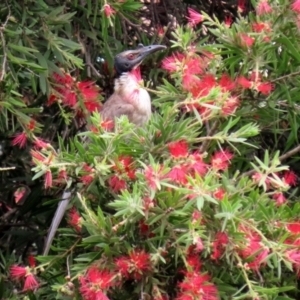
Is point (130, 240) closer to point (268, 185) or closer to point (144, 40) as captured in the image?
point (268, 185)

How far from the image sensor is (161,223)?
3189mm

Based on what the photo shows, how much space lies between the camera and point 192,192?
3031 millimetres

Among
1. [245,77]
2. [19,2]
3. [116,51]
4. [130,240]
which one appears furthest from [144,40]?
[130,240]

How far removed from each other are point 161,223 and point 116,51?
7.57 feet

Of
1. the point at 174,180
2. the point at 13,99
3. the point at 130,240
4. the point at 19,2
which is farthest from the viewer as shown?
the point at 19,2

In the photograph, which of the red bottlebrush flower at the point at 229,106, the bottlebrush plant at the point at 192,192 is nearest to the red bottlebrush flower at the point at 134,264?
the bottlebrush plant at the point at 192,192

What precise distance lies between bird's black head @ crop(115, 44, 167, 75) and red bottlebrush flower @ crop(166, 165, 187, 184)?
2.17 meters

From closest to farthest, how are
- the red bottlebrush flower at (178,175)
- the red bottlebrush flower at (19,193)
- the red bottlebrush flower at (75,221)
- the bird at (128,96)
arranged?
1. the red bottlebrush flower at (178,175)
2. the red bottlebrush flower at (75,221)
3. the bird at (128,96)
4. the red bottlebrush flower at (19,193)

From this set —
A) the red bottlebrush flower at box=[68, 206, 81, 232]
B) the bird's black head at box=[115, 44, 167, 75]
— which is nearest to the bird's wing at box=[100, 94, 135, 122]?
the bird's black head at box=[115, 44, 167, 75]

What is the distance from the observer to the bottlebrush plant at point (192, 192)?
3.13 metres

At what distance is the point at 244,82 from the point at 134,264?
808 millimetres

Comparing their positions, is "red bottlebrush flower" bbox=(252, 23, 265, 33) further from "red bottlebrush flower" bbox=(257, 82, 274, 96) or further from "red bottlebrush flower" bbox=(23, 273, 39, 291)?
"red bottlebrush flower" bbox=(23, 273, 39, 291)

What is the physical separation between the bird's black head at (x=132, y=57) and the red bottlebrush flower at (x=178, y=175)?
7.13 feet

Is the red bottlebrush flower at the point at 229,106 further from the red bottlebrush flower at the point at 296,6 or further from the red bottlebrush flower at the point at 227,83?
the red bottlebrush flower at the point at 296,6
